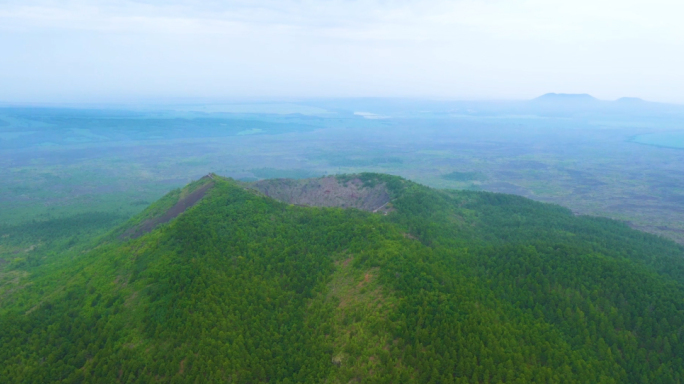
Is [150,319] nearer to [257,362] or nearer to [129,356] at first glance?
[129,356]

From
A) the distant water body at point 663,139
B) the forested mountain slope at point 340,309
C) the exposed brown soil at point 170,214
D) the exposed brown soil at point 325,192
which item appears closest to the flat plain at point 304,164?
the distant water body at point 663,139

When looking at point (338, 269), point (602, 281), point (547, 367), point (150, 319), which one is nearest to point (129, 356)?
point (150, 319)

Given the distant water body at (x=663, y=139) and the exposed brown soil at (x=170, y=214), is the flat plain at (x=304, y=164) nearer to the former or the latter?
the distant water body at (x=663, y=139)

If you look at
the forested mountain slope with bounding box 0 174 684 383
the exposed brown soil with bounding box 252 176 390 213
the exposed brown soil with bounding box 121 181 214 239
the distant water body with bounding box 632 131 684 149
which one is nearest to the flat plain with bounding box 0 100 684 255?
the distant water body with bounding box 632 131 684 149

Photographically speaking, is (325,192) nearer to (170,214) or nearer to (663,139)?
Result: (170,214)

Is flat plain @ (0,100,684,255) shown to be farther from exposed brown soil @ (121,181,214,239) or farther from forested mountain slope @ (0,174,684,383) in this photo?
forested mountain slope @ (0,174,684,383)

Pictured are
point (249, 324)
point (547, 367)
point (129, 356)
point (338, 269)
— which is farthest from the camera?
point (338, 269)
